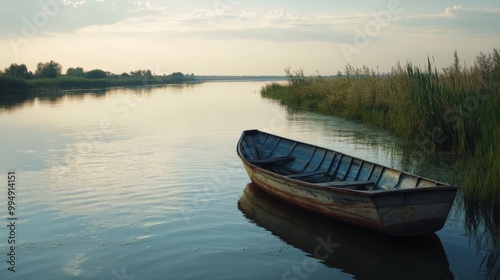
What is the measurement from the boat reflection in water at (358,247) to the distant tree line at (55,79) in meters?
53.3

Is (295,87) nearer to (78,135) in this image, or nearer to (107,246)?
(78,135)

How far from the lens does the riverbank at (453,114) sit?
8766mm

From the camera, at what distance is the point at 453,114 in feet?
42.6

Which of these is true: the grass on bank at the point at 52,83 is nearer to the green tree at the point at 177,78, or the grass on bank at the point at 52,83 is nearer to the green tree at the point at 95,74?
the green tree at the point at 95,74

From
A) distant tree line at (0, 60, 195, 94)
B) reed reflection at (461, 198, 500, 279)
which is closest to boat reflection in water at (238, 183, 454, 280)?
reed reflection at (461, 198, 500, 279)

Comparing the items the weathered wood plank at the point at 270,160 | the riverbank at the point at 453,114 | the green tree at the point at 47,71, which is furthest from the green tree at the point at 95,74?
the weathered wood plank at the point at 270,160

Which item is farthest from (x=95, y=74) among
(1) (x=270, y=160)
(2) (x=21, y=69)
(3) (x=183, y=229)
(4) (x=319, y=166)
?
(3) (x=183, y=229)

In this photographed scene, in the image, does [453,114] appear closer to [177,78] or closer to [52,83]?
[52,83]

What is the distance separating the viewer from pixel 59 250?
741cm

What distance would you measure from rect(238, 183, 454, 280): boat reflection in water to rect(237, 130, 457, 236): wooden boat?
8.7 inches

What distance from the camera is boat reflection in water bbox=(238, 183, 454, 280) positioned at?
668cm

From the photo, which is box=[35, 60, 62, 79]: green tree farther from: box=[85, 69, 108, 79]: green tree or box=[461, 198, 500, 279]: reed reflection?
box=[461, 198, 500, 279]: reed reflection

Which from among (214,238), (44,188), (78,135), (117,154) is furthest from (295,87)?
(214,238)

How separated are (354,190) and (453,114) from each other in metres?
6.77
